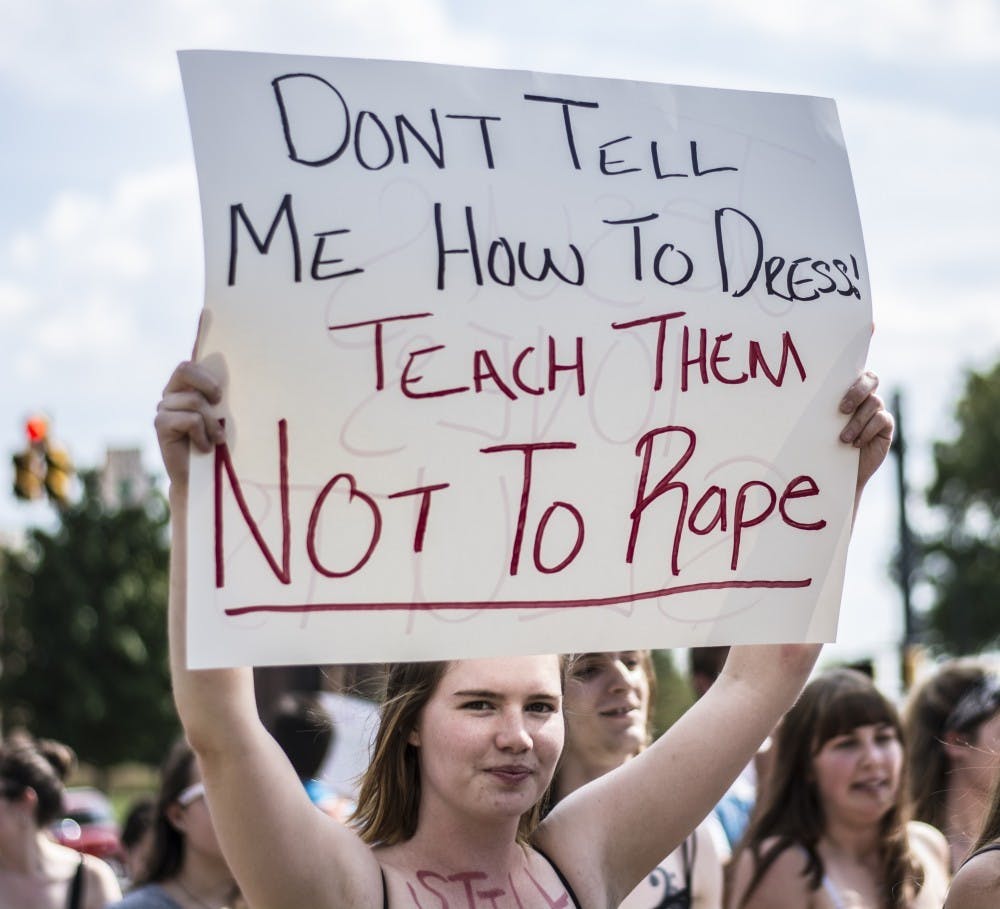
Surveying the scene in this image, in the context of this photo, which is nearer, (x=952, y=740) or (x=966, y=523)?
(x=952, y=740)

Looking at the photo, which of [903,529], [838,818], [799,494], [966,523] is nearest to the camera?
[799,494]

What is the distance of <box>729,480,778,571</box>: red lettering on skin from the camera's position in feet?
8.21

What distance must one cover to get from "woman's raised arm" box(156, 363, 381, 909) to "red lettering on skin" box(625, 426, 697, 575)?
2.21 feet

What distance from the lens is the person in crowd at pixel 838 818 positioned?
13.4 ft

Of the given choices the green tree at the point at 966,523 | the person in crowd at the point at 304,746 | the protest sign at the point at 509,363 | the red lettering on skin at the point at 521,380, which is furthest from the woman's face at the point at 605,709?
the green tree at the point at 966,523

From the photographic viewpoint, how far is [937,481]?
45188mm

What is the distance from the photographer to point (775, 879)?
4055 mm

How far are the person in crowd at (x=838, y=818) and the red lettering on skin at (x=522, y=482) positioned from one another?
2.07m

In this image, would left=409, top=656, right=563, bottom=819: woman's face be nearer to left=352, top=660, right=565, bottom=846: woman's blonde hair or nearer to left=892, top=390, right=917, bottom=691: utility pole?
left=352, top=660, right=565, bottom=846: woman's blonde hair

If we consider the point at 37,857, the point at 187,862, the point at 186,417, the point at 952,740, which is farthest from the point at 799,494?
the point at 37,857

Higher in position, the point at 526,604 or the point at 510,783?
the point at 526,604

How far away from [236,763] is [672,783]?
2.56 feet

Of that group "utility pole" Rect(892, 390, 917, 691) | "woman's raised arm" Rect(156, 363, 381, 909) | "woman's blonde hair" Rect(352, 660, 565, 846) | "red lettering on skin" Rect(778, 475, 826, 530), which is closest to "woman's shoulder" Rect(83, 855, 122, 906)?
"woman's blonde hair" Rect(352, 660, 565, 846)

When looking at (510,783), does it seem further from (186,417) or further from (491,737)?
(186,417)
